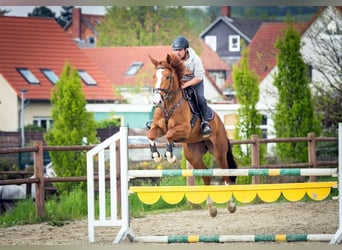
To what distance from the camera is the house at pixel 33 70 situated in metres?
21.4

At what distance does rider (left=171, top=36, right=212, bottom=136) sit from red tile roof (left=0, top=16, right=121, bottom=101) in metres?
13.5

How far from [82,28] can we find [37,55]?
36.9 feet

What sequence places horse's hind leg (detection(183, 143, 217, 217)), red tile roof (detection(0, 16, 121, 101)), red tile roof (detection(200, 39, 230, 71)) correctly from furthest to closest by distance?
red tile roof (detection(200, 39, 230, 71)) < red tile roof (detection(0, 16, 121, 101)) < horse's hind leg (detection(183, 143, 217, 217))

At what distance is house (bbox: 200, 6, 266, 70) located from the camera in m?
31.0

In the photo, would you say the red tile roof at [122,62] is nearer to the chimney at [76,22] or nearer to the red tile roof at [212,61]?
the red tile roof at [212,61]

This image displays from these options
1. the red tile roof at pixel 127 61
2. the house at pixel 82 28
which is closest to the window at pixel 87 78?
the red tile roof at pixel 127 61

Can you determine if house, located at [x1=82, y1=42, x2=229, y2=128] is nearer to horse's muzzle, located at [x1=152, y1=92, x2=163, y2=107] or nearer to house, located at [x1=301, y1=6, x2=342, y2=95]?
house, located at [x1=301, y1=6, x2=342, y2=95]

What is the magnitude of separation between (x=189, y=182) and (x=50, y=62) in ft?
44.1

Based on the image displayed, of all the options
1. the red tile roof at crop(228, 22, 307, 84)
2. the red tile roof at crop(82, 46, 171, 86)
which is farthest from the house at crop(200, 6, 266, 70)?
the red tile roof at crop(82, 46, 171, 86)

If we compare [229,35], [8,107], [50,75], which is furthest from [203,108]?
[229,35]

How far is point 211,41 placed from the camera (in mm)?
33562

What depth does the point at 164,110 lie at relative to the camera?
731 centimetres

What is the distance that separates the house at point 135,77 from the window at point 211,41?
129cm

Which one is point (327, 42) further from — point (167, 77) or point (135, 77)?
point (135, 77)
